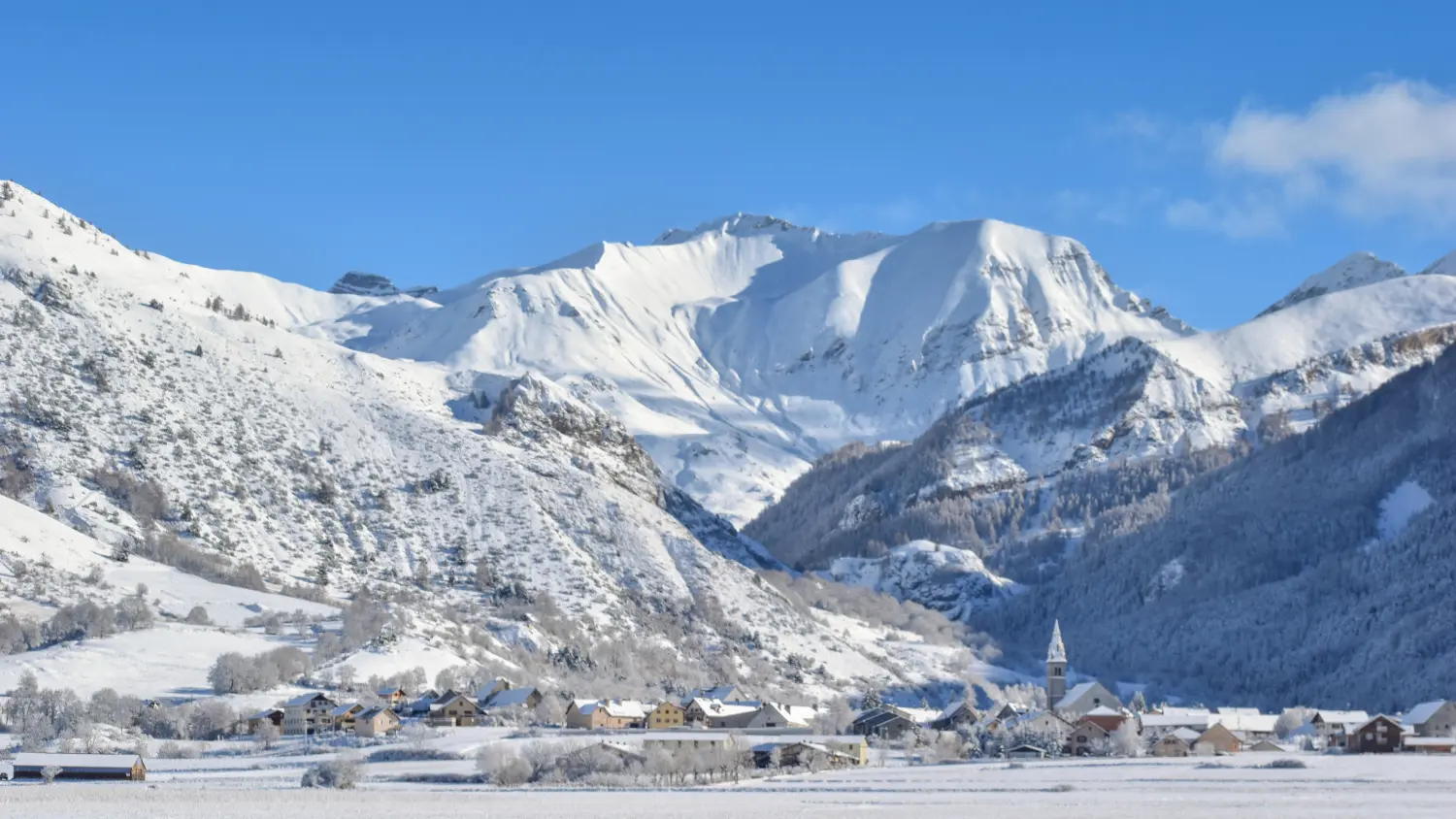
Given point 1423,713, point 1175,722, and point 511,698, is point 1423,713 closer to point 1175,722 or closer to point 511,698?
point 1175,722

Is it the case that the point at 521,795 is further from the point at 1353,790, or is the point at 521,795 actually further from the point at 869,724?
the point at 869,724

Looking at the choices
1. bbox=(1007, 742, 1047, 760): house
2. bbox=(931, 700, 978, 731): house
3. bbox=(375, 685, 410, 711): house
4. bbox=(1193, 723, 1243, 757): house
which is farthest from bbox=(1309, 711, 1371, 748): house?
bbox=(375, 685, 410, 711): house

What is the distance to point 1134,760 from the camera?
509 feet

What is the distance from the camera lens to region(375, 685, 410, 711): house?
600 feet

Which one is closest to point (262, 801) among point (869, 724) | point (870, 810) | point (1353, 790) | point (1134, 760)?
point (870, 810)

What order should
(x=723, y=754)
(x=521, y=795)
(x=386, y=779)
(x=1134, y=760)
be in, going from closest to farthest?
1. (x=521, y=795)
2. (x=386, y=779)
3. (x=723, y=754)
4. (x=1134, y=760)

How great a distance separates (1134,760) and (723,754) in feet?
107

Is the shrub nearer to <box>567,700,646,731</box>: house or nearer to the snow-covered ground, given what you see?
the snow-covered ground

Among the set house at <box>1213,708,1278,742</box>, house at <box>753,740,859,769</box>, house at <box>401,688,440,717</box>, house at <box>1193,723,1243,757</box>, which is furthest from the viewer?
house at <box>1213,708,1278,742</box>

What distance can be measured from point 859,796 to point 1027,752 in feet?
164

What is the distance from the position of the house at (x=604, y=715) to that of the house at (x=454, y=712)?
817 cm

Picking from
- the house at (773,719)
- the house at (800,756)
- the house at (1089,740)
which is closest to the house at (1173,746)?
the house at (1089,740)

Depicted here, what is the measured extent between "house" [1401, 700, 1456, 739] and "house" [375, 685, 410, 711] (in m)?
87.3

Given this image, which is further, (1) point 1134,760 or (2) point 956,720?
(2) point 956,720
